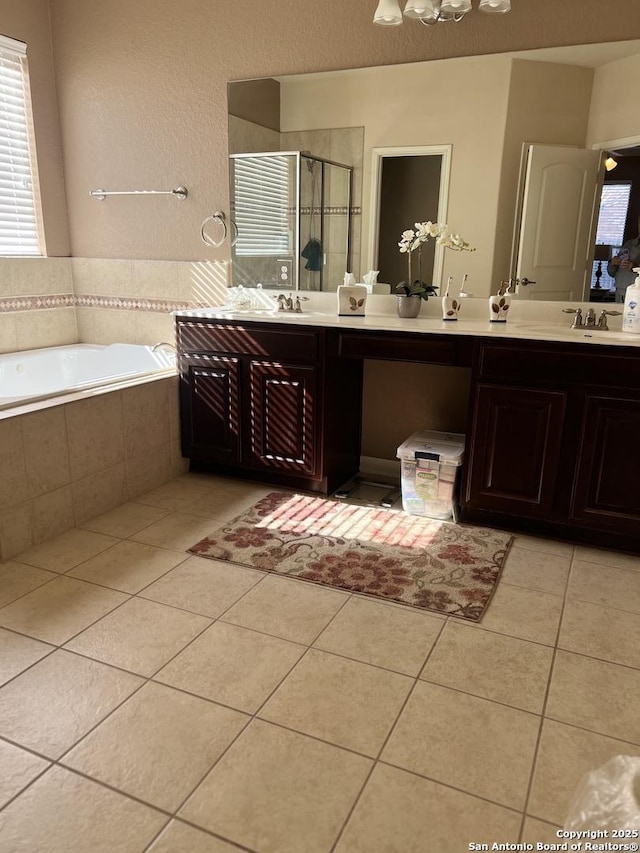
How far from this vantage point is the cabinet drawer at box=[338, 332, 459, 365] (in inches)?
105

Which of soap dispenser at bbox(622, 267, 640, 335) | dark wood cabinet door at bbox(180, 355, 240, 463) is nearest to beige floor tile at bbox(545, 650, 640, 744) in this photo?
soap dispenser at bbox(622, 267, 640, 335)

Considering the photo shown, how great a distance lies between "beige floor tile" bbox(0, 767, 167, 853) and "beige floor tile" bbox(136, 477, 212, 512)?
5.23ft

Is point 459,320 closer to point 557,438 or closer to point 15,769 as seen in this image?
point 557,438

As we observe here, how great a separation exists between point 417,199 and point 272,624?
203 centimetres

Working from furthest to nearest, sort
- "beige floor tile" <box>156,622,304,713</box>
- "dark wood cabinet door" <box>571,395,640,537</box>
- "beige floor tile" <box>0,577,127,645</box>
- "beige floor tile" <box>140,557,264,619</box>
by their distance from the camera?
"dark wood cabinet door" <box>571,395,640,537</box> < "beige floor tile" <box>140,557,264,619</box> < "beige floor tile" <box>0,577,127,645</box> < "beige floor tile" <box>156,622,304,713</box>

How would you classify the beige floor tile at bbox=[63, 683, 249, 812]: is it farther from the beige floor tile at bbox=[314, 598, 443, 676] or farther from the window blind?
the window blind

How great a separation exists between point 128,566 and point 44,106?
9.43 ft

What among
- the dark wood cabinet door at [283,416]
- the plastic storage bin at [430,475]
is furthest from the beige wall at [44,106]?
the plastic storage bin at [430,475]

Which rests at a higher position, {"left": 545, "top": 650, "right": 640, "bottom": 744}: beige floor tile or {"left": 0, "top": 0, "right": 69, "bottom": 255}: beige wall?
{"left": 0, "top": 0, "right": 69, "bottom": 255}: beige wall

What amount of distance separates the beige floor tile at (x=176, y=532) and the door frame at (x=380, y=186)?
4.85 ft

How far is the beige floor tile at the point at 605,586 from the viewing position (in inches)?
88.0

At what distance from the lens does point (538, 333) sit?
252 cm

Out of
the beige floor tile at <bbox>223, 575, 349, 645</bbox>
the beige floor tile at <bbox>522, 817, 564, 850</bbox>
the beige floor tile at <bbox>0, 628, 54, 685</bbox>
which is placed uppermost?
the beige floor tile at <bbox>522, 817, 564, 850</bbox>

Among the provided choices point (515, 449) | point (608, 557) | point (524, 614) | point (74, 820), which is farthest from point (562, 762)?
point (515, 449)
